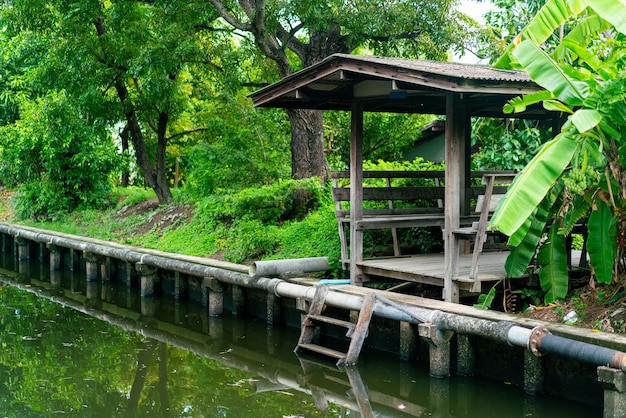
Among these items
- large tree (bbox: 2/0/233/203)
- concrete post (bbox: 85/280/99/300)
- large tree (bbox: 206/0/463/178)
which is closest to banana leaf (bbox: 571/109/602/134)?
large tree (bbox: 206/0/463/178)

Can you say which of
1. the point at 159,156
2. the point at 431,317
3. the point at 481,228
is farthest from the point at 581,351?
the point at 159,156

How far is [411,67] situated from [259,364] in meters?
4.42

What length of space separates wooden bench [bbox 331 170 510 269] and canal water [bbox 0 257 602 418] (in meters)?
1.91

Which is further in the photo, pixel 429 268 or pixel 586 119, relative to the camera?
pixel 429 268

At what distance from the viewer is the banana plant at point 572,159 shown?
7.61m

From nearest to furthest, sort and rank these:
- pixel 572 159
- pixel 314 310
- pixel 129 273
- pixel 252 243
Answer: pixel 572 159 → pixel 314 310 → pixel 252 243 → pixel 129 273

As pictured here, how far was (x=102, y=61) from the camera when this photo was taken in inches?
757

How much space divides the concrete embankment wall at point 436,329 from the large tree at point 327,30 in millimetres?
4276

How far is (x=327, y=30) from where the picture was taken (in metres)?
16.2

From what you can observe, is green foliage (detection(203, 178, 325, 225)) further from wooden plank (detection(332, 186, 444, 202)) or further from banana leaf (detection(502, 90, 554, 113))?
banana leaf (detection(502, 90, 554, 113))

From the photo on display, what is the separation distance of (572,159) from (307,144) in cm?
917

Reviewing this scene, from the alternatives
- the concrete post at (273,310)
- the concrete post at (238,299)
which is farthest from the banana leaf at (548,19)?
the concrete post at (238,299)

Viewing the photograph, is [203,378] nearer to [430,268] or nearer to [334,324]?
[334,324]

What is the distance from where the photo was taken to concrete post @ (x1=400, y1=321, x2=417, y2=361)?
958 cm
